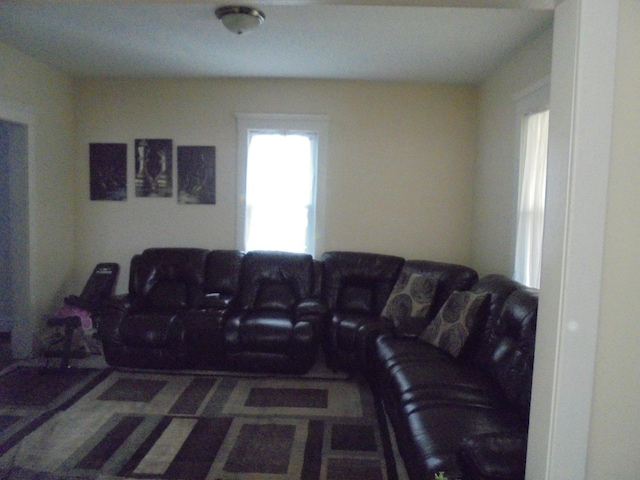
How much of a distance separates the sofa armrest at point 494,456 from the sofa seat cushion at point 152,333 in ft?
9.11

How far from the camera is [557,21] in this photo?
130 centimetres

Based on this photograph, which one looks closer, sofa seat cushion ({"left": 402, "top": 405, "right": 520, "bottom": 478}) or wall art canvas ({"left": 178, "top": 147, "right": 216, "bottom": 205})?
sofa seat cushion ({"left": 402, "top": 405, "right": 520, "bottom": 478})

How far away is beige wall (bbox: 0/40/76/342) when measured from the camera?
13.0 ft

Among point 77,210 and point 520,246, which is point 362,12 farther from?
point 77,210

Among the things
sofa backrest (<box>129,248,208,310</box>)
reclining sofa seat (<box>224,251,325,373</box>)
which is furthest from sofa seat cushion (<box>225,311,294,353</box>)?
sofa backrest (<box>129,248,208,310</box>)

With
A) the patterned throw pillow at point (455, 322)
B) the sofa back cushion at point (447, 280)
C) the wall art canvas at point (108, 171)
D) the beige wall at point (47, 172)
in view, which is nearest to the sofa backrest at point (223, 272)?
the wall art canvas at point (108, 171)

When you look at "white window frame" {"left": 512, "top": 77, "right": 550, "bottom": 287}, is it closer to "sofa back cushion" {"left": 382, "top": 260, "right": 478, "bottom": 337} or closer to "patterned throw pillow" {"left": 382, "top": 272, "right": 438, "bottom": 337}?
"sofa back cushion" {"left": 382, "top": 260, "right": 478, "bottom": 337}

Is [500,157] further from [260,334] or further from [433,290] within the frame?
[260,334]

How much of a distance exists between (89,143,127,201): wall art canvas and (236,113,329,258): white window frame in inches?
51.8

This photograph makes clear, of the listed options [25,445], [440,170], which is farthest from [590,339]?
[440,170]

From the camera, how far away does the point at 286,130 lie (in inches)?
183

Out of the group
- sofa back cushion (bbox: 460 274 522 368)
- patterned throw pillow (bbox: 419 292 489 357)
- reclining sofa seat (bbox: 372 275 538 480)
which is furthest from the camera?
patterned throw pillow (bbox: 419 292 489 357)

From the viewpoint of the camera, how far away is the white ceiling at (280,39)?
9.51 feet

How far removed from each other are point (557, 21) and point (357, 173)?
11.1 ft
